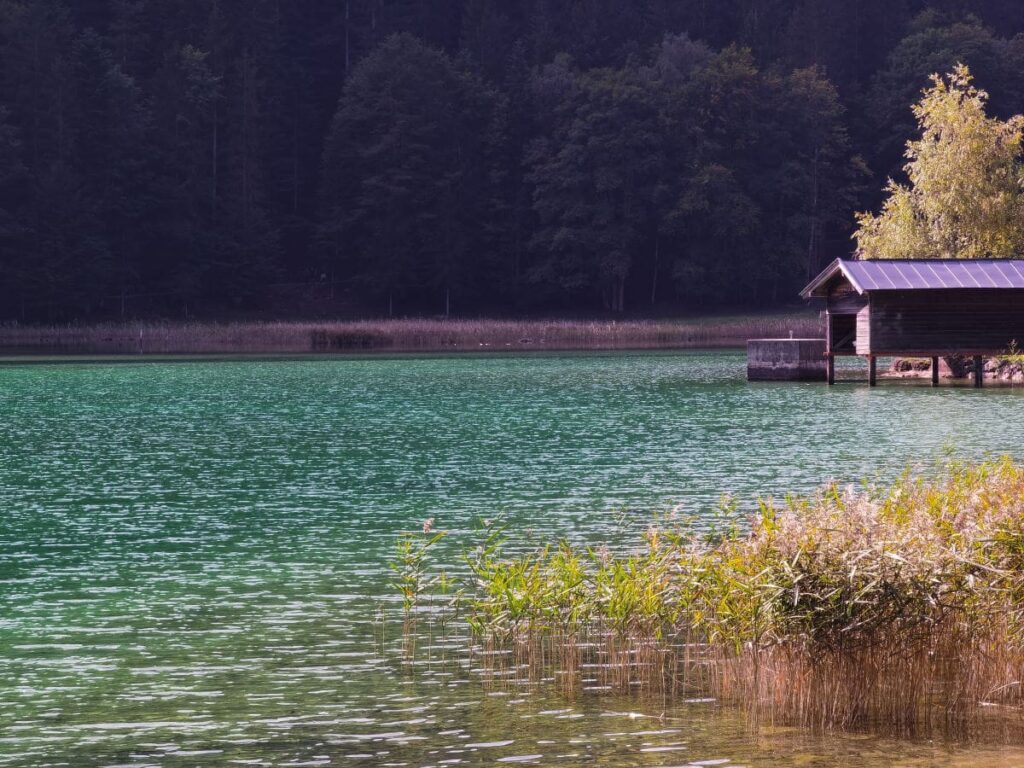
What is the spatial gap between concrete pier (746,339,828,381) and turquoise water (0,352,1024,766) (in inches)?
112

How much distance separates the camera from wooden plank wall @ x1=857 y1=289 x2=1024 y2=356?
158ft

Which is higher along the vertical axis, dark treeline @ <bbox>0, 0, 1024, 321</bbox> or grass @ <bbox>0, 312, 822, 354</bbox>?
dark treeline @ <bbox>0, 0, 1024, 321</bbox>

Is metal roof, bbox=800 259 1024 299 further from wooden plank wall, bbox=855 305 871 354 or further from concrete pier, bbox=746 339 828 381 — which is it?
concrete pier, bbox=746 339 828 381

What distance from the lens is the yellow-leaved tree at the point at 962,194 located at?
2135 inches

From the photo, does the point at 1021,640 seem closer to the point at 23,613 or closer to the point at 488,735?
the point at 488,735

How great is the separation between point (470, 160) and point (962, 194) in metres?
54.9

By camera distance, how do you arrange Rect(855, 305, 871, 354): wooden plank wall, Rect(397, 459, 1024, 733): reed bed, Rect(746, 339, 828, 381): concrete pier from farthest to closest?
1. Rect(746, 339, 828, 381): concrete pier
2. Rect(855, 305, 871, 354): wooden plank wall
3. Rect(397, 459, 1024, 733): reed bed

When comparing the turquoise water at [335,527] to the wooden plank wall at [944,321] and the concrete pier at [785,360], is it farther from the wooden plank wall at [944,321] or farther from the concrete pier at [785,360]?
the concrete pier at [785,360]

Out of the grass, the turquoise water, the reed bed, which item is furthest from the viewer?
the grass

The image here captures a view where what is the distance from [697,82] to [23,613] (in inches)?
3665

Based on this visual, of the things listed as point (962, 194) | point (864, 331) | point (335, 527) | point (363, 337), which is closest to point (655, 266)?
point (363, 337)

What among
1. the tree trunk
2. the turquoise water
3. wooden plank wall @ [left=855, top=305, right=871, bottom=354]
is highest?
the tree trunk

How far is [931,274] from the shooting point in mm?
48094

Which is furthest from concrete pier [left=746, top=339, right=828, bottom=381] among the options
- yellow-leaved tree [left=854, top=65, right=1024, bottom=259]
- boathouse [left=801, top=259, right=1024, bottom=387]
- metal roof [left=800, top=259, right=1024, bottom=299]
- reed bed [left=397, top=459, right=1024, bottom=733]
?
reed bed [left=397, top=459, right=1024, bottom=733]
